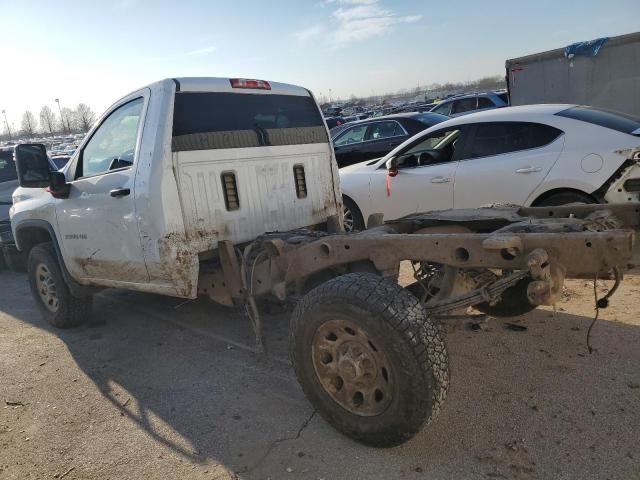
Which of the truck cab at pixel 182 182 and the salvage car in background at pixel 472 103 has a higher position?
the salvage car in background at pixel 472 103

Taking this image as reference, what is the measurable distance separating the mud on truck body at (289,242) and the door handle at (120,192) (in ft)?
0.05

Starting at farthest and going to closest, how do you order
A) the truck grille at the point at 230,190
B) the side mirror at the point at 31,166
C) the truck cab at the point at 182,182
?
the side mirror at the point at 31,166 → the truck grille at the point at 230,190 → the truck cab at the point at 182,182

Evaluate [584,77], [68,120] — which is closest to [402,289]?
[584,77]

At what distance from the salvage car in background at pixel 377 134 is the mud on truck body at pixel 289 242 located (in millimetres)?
6120

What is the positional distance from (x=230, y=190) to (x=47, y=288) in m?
2.51

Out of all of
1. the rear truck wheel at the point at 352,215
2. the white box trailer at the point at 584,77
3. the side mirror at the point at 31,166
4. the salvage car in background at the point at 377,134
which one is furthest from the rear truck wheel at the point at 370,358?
the white box trailer at the point at 584,77

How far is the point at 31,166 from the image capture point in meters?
4.51

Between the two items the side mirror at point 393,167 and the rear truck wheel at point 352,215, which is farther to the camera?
the rear truck wheel at point 352,215

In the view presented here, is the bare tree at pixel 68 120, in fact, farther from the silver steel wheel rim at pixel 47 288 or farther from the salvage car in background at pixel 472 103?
the silver steel wheel rim at pixel 47 288

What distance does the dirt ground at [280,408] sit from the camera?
2799mm

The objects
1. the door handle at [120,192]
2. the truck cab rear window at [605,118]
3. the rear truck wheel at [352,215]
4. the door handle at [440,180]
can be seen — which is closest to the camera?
the door handle at [120,192]

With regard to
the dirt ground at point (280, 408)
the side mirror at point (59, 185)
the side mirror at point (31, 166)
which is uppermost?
the side mirror at point (31, 166)

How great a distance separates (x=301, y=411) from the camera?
3.40 m

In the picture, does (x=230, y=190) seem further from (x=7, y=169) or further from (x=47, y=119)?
(x=47, y=119)
